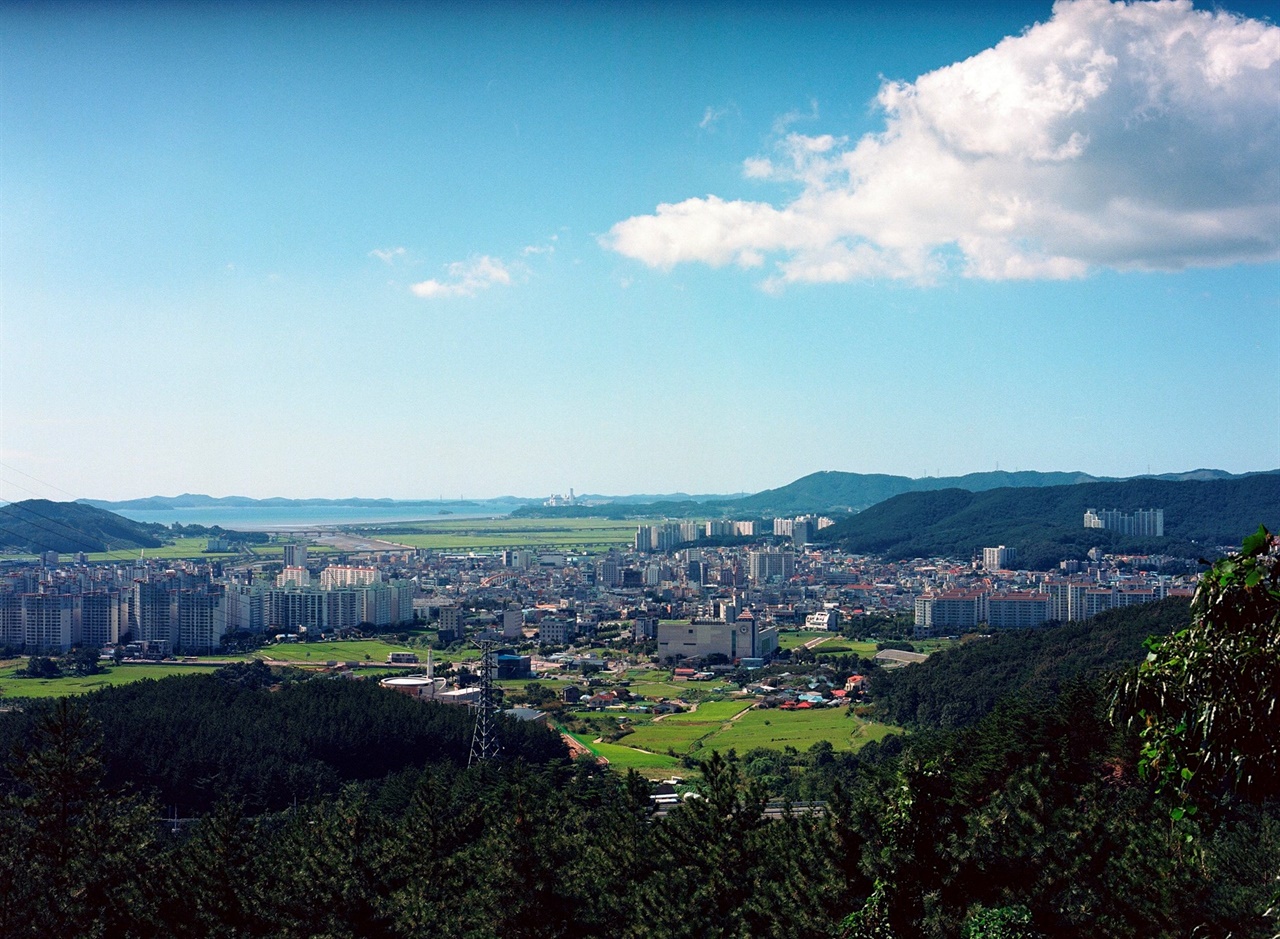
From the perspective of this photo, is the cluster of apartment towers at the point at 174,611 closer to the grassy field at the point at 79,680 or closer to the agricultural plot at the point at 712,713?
the grassy field at the point at 79,680

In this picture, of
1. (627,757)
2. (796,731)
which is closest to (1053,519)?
(796,731)

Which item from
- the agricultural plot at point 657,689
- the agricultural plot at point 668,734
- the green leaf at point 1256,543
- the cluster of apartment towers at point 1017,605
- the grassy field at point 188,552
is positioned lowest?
the agricultural plot at point 657,689

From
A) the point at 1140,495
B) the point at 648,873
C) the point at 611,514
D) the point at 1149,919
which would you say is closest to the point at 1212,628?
the point at 1149,919

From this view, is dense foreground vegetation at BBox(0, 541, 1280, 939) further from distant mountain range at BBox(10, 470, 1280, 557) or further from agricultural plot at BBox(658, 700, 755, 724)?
distant mountain range at BBox(10, 470, 1280, 557)

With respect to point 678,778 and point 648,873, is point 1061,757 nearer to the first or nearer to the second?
point 648,873

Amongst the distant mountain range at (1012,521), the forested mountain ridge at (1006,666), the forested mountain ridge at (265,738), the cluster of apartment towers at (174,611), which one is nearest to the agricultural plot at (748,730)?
the forested mountain ridge at (1006,666)

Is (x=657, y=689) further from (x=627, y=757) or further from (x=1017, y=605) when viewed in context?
(x=1017, y=605)
